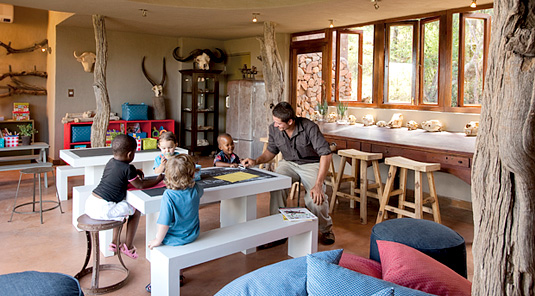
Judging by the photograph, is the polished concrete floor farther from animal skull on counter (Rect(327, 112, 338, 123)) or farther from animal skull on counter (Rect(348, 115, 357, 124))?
animal skull on counter (Rect(327, 112, 338, 123))

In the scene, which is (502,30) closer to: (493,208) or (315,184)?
(493,208)

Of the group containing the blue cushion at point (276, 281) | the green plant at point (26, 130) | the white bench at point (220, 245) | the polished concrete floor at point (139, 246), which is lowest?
the polished concrete floor at point (139, 246)

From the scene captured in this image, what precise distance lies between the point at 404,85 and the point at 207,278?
457 cm

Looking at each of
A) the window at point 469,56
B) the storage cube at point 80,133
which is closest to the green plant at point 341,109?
the window at point 469,56

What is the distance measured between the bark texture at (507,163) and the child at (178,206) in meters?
1.84

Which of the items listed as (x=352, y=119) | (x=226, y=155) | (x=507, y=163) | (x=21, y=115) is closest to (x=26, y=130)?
(x=21, y=115)

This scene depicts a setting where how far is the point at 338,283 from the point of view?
5.53ft

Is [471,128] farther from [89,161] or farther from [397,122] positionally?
[89,161]

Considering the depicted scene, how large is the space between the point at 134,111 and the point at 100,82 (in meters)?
1.87

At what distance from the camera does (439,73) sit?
6.11 meters

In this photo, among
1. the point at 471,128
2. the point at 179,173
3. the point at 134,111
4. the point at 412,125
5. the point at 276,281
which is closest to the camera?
the point at 276,281

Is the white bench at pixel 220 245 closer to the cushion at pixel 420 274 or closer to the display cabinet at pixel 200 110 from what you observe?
the cushion at pixel 420 274

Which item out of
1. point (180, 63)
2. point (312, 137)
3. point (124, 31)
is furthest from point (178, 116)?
point (312, 137)

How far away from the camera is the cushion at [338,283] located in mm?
1656
